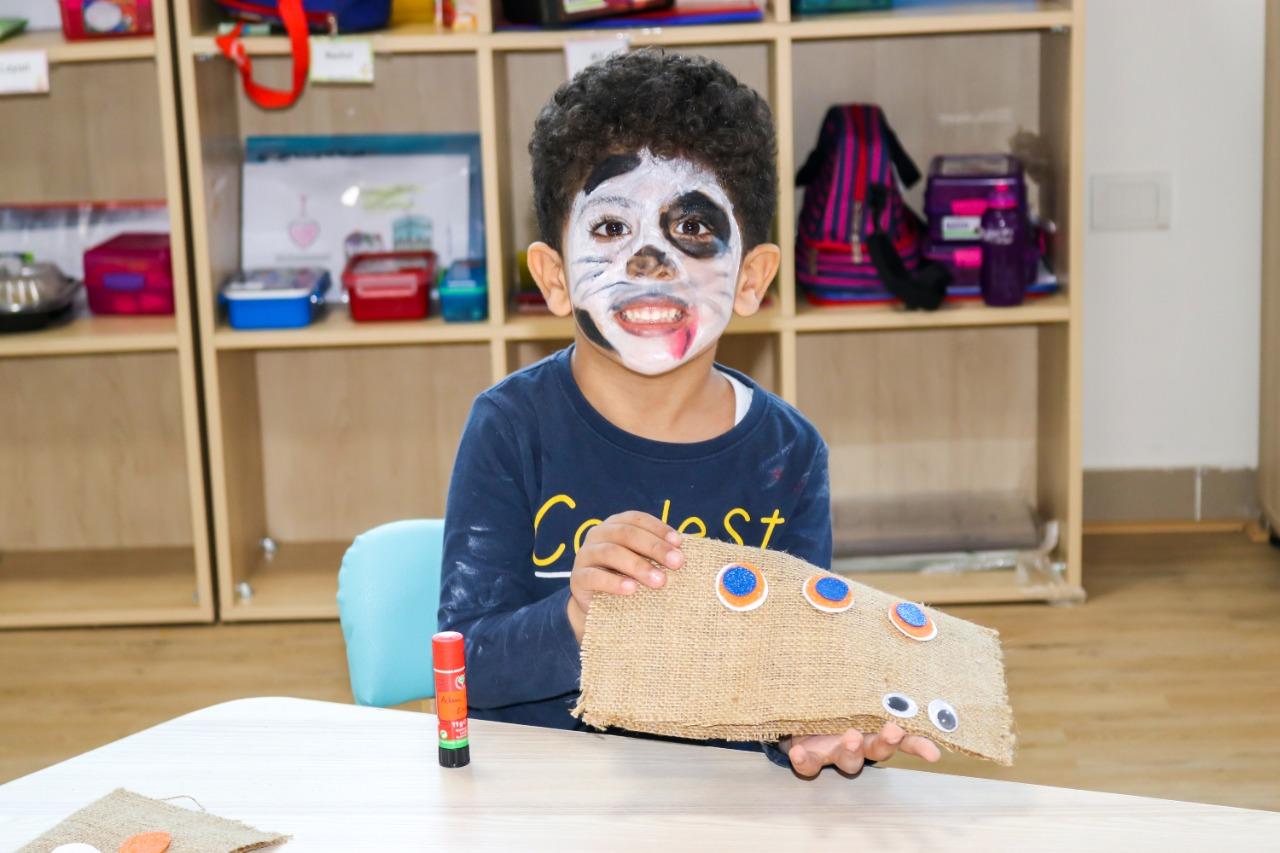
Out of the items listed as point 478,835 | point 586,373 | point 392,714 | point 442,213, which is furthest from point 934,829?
point 442,213

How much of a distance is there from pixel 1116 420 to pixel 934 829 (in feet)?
7.95

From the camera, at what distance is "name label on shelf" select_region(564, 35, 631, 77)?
2670 millimetres

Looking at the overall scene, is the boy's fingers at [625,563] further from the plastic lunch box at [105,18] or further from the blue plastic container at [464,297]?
the plastic lunch box at [105,18]

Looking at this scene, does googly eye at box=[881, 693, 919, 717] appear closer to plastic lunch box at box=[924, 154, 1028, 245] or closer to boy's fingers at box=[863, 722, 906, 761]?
boy's fingers at box=[863, 722, 906, 761]

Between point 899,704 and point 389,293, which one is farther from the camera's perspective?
point 389,293

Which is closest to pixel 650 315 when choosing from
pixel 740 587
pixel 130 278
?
pixel 740 587

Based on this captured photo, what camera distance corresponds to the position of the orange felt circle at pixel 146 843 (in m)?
0.98

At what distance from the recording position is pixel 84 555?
3.23m

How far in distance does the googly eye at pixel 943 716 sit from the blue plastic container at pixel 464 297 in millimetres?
1865

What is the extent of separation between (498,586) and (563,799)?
1.07 feet

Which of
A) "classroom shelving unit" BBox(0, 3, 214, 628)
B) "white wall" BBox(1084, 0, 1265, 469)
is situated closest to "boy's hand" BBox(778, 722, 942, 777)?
"classroom shelving unit" BBox(0, 3, 214, 628)

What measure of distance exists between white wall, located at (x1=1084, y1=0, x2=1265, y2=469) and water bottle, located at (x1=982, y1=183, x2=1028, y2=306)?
1.50ft

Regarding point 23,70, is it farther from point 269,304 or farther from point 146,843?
point 146,843

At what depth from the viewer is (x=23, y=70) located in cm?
269
